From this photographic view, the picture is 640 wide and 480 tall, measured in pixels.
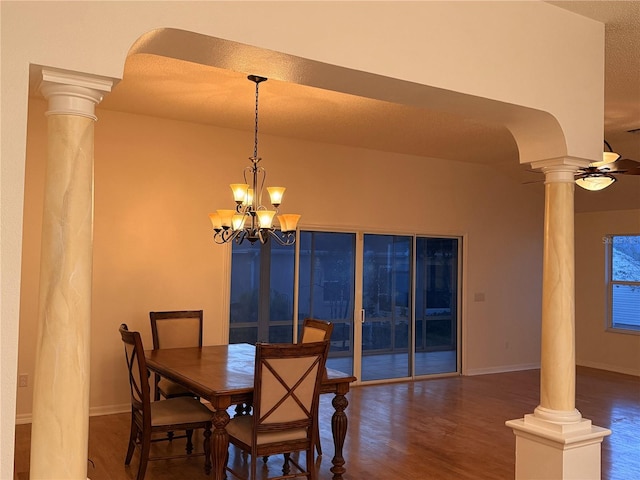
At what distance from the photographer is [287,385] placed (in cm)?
369

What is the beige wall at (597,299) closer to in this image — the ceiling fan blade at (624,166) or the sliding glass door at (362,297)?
the sliding glass door at (362,297)

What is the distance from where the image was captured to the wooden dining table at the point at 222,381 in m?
3.67

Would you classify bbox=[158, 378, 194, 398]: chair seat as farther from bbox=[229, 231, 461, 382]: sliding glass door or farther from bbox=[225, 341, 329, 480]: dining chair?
bbox=[229, 231, 461, 382]: sliding glass door

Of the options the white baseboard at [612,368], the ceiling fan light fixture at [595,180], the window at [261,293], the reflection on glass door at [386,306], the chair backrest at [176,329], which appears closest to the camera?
the ceiling fan light fixture at [595,180]

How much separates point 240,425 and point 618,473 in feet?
9.26

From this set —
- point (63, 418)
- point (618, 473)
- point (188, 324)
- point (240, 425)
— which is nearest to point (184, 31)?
point (63, 418)

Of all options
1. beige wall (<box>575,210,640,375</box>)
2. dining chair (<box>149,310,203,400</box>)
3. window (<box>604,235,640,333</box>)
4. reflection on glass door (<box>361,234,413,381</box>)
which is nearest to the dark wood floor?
reflection on glass door (<box>361,234,413,381</box>)

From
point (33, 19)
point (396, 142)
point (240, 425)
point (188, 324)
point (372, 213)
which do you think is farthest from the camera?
point (372, 213)

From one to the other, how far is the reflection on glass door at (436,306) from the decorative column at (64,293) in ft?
20.7

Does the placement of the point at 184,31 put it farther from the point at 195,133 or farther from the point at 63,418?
the point at 195,133

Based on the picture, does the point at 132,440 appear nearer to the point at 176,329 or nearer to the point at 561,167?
the point at 176,329

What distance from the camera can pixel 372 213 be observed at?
7582 millimetres

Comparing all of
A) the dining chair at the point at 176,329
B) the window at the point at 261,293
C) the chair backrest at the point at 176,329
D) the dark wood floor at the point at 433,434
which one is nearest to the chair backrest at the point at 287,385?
the dark wood floor at the point at 433,434

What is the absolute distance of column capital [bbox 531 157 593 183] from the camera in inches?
138
